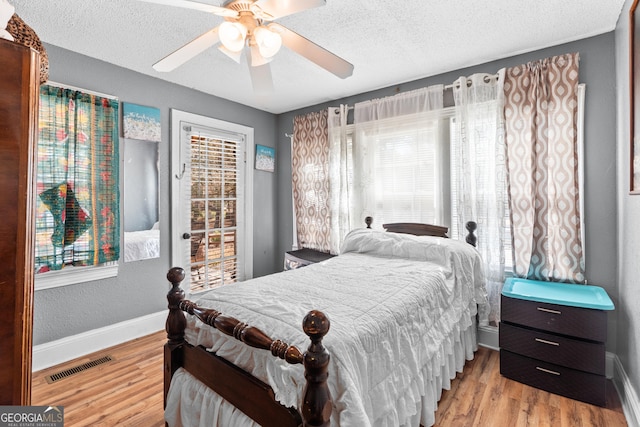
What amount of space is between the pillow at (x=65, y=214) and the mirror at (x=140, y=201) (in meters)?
0.36

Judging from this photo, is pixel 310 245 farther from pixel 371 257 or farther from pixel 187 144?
pixel 187 144

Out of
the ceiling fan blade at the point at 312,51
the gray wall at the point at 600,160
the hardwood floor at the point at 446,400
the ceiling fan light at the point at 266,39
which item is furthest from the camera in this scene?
the gray wall at the point at 600,160

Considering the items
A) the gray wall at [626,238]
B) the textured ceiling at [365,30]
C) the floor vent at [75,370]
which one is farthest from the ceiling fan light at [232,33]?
the floor vent at [75,370]

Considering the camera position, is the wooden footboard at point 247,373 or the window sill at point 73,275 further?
the window sill at point 73,275

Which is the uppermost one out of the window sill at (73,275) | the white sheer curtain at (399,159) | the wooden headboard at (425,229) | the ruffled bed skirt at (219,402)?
the white sheer curtain at (399,159)

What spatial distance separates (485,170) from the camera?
2.70 metres

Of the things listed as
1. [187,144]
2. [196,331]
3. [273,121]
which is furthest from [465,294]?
[273,121]

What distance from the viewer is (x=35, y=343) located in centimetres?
243

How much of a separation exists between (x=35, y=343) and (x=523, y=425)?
3472mm

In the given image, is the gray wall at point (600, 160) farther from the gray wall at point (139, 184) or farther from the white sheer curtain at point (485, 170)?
the gray wall at point (139, 184)

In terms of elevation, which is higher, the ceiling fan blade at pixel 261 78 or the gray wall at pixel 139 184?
the ceiling fan blade at pixel 261 78

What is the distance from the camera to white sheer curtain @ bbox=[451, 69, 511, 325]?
8.59 ft

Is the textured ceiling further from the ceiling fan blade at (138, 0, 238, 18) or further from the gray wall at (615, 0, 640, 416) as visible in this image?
the ceiling fan blade at (138, 0, 238, 18)

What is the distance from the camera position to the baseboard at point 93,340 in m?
2.45
